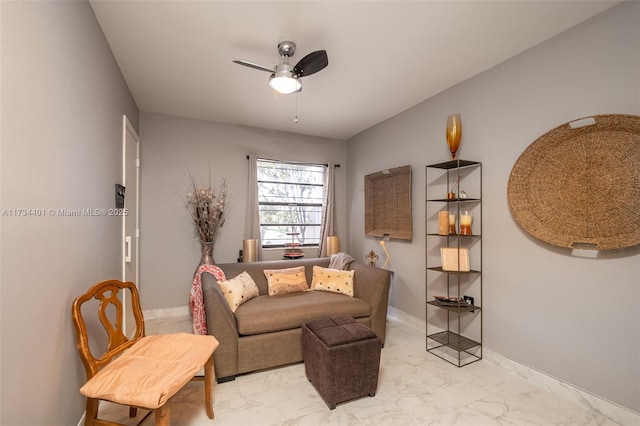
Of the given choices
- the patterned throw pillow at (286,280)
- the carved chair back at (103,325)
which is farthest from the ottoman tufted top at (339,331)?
the carved chair back at (103,325)

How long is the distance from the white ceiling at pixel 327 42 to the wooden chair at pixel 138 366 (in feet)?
6.17

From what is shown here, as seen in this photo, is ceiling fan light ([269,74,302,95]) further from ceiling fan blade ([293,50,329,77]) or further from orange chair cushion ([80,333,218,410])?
orange chair cushion ([80,333,218,410])

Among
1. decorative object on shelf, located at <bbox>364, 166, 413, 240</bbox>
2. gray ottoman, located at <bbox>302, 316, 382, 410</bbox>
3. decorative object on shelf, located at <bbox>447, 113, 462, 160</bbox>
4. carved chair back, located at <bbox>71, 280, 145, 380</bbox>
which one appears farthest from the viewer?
decorative object on shelf, located at <bbox>364, 166, 413, 240</bbox>

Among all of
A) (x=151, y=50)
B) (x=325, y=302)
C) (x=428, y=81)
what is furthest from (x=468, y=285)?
(x=151, y=50)

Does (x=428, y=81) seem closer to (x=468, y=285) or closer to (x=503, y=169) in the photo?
(x=503, y=169)

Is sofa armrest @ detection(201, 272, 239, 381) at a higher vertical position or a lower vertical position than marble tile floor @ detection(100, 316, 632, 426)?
higher

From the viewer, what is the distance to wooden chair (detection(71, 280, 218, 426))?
53.2 inches

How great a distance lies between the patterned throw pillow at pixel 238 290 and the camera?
8.93 ft

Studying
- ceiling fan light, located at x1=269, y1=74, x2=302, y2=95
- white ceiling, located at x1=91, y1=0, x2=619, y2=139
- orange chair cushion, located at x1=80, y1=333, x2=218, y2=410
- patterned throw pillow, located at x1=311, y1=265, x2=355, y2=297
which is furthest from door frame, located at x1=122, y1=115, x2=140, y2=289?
patterned throw pillow, located at x1=311, y1=265, x2=355, y2=297

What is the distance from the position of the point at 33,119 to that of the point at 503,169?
318cm

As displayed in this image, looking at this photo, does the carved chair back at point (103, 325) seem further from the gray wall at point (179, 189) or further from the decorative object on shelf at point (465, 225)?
the decorative object on shelf at point (465, 225)

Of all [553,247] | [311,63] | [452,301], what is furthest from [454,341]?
[311,63]

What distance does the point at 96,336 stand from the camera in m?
1.92

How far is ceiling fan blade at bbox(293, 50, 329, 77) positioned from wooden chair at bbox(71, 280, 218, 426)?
6.50ft
